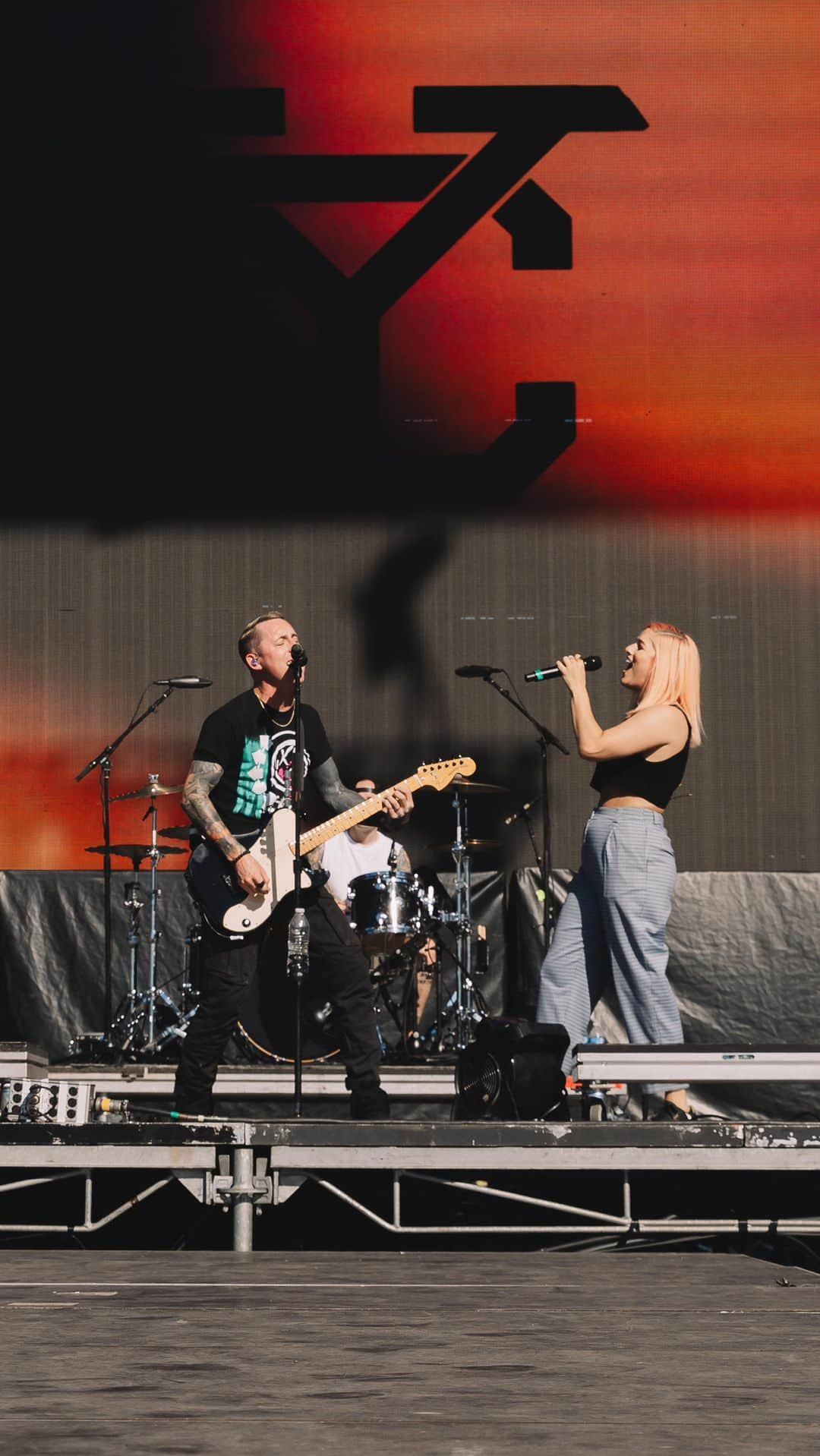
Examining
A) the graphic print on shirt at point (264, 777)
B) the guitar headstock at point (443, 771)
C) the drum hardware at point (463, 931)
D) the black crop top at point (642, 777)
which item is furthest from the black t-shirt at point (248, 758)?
the drum hardware at point (463, 931)

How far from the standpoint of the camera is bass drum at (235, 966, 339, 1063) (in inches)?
295

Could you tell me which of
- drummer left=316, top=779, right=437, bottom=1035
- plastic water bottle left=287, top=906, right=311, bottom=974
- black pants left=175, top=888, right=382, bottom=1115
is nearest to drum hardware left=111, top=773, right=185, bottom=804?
drummer left=316, top=779, right=437, bottom=1035

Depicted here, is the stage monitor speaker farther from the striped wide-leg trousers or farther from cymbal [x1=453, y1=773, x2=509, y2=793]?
cymbal [x1=453, y1=773, x2=509, y2=793]

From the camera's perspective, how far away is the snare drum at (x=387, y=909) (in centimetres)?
794

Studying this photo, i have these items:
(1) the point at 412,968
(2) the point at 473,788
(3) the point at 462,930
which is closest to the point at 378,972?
(1) the point at 412,968

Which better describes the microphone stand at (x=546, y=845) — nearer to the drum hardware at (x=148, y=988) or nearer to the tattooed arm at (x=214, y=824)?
the drum hardware at (x=148, y=988)

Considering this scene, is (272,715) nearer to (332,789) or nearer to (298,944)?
(332,789)

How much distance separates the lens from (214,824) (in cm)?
513

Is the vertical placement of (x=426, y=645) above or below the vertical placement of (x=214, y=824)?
above

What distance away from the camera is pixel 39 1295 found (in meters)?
2.63

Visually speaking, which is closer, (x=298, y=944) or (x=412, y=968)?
(x=298, y=944)

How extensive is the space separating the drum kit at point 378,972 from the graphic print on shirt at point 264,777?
7.75 feet

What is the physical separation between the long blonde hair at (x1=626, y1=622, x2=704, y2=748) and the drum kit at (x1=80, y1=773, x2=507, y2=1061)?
280 centimetres

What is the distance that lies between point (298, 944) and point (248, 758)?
62 centimetres
